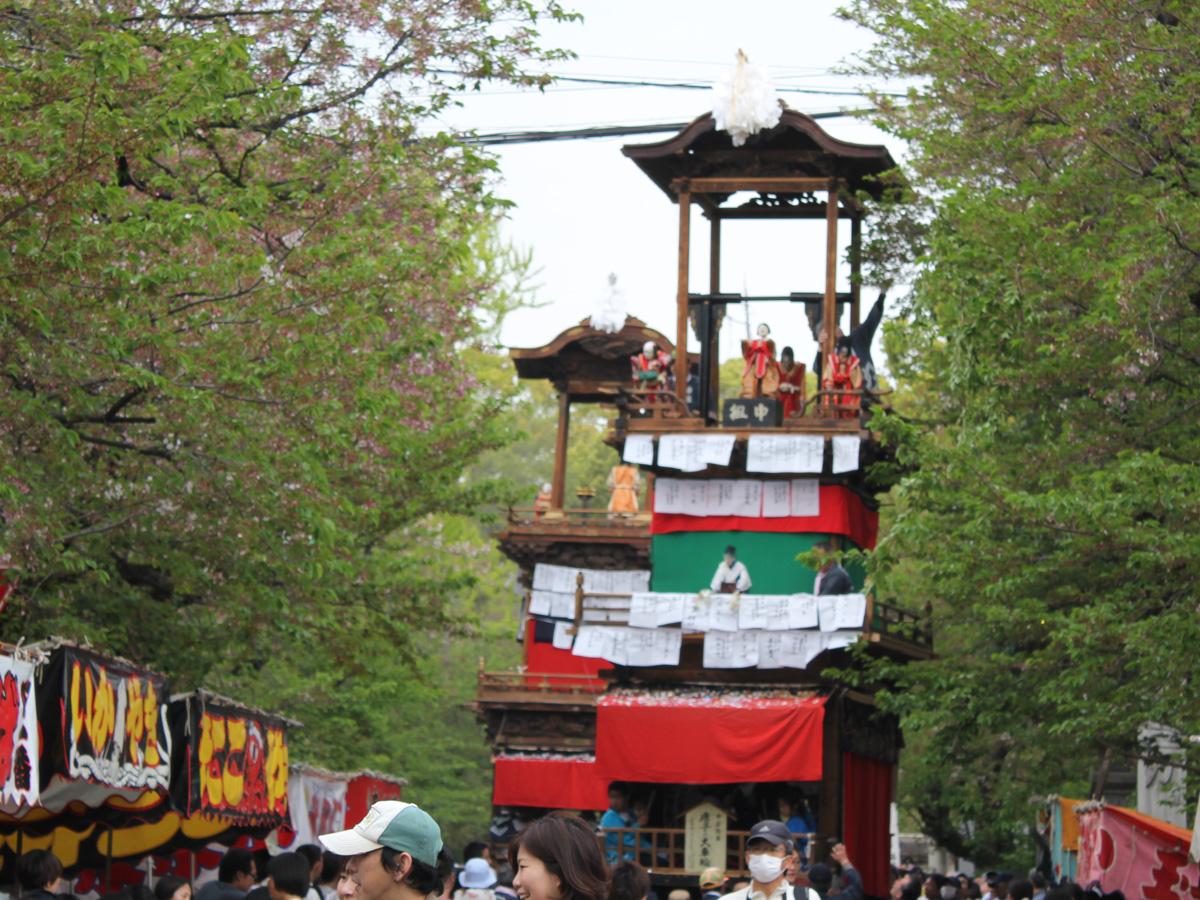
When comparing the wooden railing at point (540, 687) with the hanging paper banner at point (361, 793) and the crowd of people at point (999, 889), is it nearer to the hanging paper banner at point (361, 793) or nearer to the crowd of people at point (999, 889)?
the crowd of people at point (999, 889)

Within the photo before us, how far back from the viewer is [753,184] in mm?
31906

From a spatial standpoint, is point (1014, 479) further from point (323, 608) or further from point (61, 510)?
point (61, 510)

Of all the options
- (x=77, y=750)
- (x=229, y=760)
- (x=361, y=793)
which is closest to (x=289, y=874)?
A: (x=77, y=750)

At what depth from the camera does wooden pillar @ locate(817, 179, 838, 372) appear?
3150 centimetres

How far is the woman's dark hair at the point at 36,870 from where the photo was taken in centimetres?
1173

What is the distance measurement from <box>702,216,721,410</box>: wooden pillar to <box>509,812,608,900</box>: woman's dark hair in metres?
27.4

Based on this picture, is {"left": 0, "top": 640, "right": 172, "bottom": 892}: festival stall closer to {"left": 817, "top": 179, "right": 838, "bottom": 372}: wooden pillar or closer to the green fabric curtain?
the green fabric curtain

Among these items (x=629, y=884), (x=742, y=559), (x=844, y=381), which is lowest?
(x=629, y=884)

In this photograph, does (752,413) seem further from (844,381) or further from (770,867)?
(770,867)

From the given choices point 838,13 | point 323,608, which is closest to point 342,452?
point 323,608

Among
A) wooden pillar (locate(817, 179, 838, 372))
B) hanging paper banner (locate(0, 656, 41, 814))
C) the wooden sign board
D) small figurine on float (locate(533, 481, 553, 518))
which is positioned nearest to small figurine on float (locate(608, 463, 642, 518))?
small figurine on float (locate(533, 481, 553, 518))

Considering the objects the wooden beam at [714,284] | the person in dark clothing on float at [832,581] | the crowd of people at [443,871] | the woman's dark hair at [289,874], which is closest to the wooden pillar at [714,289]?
the wooden beam at [714,284]

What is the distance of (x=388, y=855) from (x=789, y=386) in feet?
88.2

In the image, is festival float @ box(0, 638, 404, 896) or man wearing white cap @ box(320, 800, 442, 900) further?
festival float @ box(0, 638, 404, 896)
